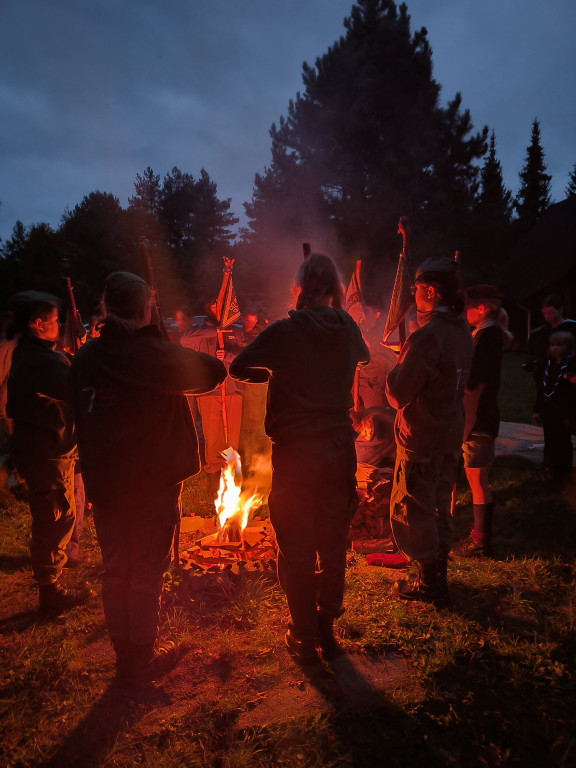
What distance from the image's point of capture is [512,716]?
2.71m

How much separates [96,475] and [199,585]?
73.3 inches

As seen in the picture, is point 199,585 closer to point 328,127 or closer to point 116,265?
point 328,127

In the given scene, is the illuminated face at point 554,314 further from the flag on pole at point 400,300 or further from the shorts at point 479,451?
the shorts at point 479,451

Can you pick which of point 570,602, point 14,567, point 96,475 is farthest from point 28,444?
point 570,602

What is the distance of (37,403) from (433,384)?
2.85 meters

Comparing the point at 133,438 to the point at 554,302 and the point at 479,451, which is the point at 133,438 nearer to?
the point at 479,451

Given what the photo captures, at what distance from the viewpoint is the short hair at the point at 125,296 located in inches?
107

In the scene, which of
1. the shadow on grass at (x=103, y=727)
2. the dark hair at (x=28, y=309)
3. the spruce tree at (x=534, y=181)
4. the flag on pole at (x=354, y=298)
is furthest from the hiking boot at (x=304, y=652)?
the spruce tree at (x=534, y=181)

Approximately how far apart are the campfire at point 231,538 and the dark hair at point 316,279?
2421 millimetres

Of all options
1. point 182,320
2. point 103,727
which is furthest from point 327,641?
point 182,320

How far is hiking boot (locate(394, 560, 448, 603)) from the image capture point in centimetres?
377

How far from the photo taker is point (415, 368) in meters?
3.40

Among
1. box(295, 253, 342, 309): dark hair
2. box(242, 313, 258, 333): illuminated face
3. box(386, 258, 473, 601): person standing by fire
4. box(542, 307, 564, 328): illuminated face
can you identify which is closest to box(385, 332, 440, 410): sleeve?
box(386, 258, 473, 601): person standing by fire

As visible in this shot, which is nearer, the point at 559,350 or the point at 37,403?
the point at 37,403
